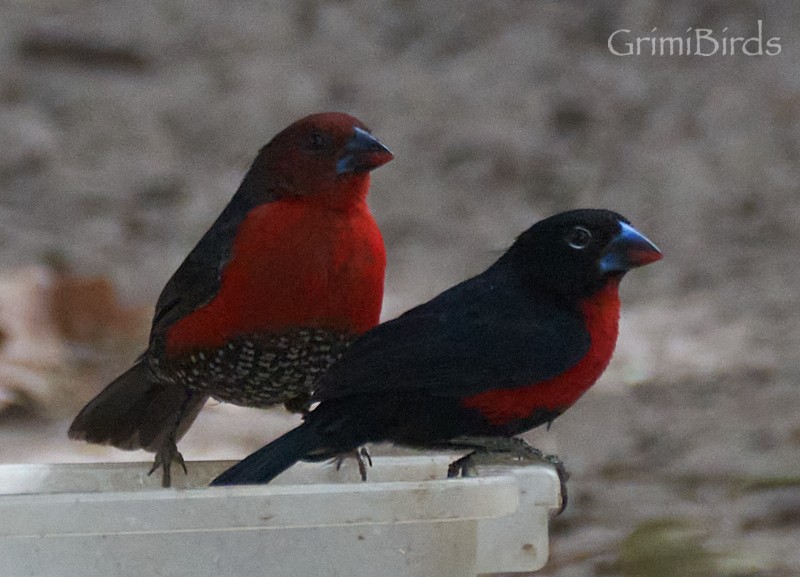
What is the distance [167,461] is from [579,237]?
3.57ft

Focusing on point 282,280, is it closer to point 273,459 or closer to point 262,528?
point 273,459

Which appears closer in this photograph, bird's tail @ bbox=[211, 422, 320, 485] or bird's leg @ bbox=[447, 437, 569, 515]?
bird's tail @ bbox=[211, 422, 320, 485]

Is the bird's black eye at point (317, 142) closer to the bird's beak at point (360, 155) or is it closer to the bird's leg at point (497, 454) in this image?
the bird's beak at point (360, 155)

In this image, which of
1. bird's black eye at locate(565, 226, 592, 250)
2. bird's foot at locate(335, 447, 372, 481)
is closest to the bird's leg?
bird's foot at locate(335, 447, 372, 481)

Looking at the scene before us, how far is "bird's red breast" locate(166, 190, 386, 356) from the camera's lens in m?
3.36

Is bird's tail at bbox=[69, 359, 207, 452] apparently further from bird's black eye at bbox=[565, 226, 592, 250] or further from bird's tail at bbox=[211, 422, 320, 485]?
bird's black eye at bbox=[565, 226, 592, 250]

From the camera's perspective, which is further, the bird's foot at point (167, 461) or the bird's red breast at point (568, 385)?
the bird's foot at point (167, 461)

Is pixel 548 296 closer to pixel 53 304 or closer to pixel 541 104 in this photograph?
pixel 53 304

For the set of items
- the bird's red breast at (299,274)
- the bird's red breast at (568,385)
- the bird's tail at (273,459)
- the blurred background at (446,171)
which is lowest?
the bird's tail at (273,459)

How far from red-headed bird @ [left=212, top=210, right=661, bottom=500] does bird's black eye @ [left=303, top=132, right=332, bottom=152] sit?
1.56 ft

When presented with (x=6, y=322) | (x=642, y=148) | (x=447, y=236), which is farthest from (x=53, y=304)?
(x=642, y=148)

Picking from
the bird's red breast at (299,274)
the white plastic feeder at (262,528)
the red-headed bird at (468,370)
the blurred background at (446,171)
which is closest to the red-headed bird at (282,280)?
the bird's red breast at (299,274)

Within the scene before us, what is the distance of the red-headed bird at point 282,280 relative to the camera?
3.37m

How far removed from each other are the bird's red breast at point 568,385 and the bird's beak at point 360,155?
1.86 ft
